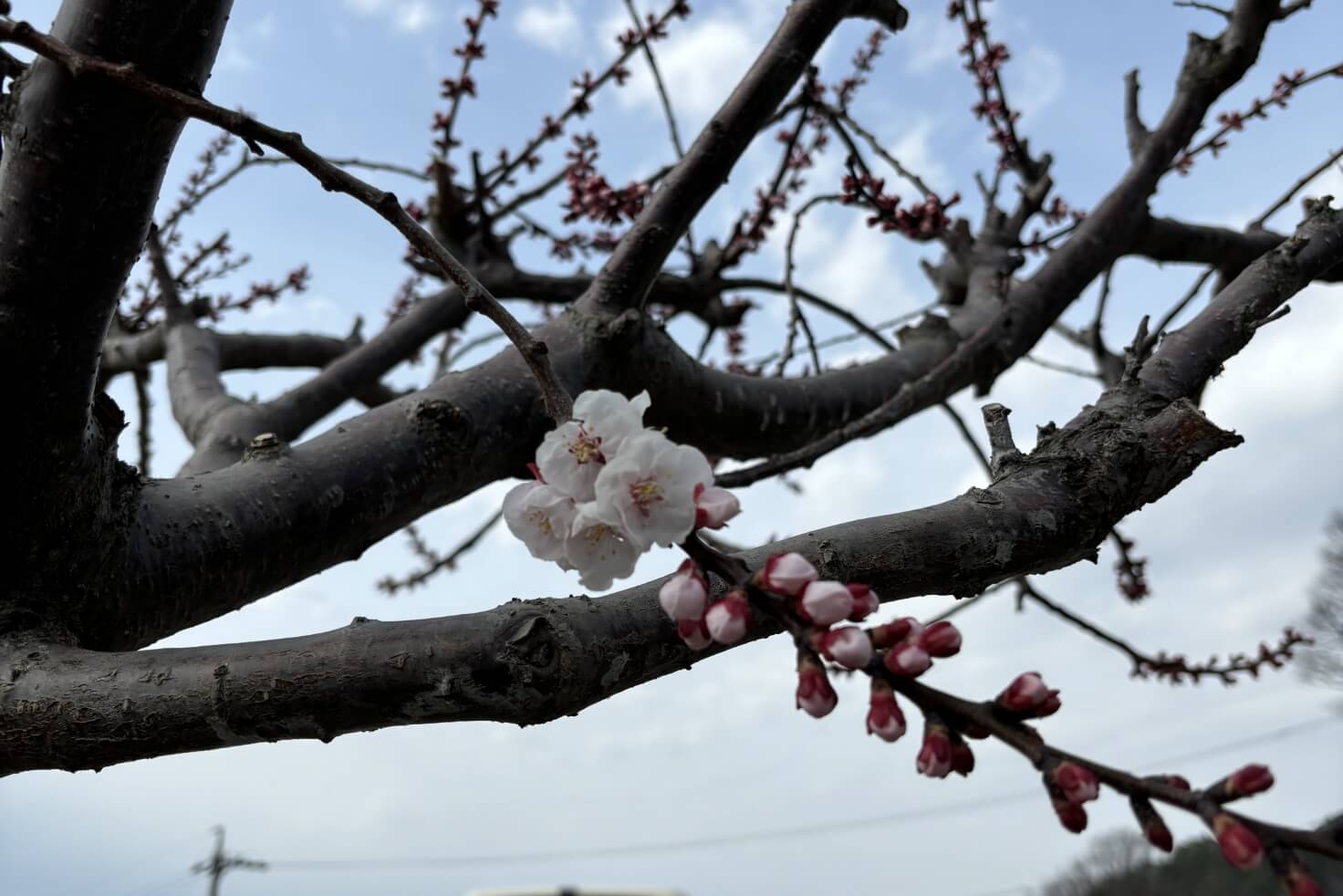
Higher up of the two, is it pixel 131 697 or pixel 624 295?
pixel 624 295

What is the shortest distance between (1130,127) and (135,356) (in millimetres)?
3466

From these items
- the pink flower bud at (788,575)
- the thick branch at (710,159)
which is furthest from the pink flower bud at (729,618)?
the thick branch at (710,159)

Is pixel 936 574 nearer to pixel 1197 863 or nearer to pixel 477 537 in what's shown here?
pixel 477 537

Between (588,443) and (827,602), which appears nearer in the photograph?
Result: (827,602)

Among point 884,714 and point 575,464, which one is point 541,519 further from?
point 884,714

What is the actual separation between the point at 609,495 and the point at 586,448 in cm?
7

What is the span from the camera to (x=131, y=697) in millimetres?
927

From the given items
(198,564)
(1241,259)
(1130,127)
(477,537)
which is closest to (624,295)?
(198,564)

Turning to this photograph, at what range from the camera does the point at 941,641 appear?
2.14ft

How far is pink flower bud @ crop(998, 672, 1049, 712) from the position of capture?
0.60 metres

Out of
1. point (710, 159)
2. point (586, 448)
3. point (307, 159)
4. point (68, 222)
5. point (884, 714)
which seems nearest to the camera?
point (884, 714)

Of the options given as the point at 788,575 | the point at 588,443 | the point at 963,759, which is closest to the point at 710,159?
the point at 588,443

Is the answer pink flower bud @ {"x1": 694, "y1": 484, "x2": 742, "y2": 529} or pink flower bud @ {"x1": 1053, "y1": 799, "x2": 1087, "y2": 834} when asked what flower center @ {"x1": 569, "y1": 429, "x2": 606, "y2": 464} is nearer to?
pink flower bud @ {"x1": 694, "y1": 484, "x2": 742, "y2": 529}

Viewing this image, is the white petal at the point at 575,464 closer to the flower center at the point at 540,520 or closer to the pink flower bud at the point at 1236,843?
the flower center at the point at 540,520
